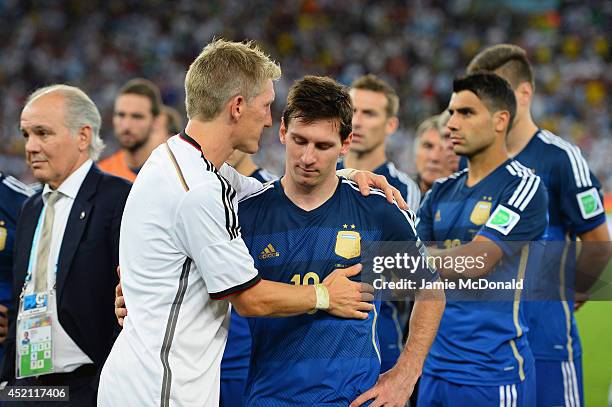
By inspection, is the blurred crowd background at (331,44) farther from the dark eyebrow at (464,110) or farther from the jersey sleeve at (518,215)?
the jersey sleeve at (518,215)

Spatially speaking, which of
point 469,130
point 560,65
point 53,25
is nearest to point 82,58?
point 53,25

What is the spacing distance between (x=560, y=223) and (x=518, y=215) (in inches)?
35.1

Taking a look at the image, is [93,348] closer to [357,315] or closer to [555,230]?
[357,315]

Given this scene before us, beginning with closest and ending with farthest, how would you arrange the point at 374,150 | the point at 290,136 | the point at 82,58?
the point at 290,136, the point at 374,150, the point at 82,58

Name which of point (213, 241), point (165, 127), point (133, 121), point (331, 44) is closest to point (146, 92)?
point (133, 121)

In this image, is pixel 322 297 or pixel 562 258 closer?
pixel 322 297

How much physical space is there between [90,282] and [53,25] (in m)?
20.1

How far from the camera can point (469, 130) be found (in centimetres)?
478

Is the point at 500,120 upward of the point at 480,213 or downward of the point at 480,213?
upward

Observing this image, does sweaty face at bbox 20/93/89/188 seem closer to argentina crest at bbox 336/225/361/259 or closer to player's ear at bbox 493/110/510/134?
argentina crest at bbox 336/225/361/259

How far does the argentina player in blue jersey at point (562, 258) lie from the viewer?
509 cm

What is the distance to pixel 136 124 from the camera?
762cm

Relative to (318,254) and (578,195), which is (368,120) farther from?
(318,254)

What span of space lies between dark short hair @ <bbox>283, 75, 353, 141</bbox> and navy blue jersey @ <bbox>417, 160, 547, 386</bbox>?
1.43 meters
